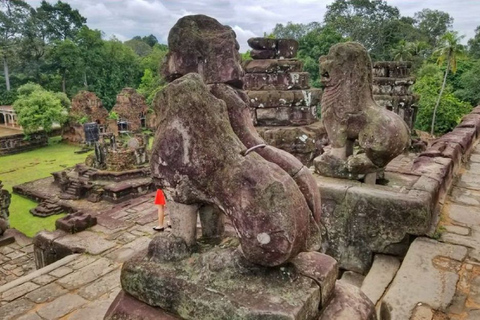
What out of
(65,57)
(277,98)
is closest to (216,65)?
(277,98)

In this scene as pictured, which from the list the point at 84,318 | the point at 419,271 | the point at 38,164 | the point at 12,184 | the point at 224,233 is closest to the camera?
the point at 224,233

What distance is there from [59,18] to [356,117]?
2023 inches

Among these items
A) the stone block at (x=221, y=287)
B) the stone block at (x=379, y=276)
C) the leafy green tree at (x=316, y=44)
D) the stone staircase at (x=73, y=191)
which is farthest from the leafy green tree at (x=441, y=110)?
the stone block at (x=221, y=287)

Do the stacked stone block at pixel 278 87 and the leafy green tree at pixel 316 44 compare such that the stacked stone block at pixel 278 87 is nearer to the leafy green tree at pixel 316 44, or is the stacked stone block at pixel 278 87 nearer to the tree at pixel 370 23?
the leafy green tree at pixel 316 44

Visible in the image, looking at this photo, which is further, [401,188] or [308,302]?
[401,188]

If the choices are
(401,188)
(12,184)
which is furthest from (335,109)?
(12,184)

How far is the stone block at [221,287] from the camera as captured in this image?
1.97 m

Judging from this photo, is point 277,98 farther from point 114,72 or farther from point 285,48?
point 114,72

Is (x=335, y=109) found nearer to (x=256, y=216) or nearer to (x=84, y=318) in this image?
(x=256, y=216)

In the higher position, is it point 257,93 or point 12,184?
point 257,93

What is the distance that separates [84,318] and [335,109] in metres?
3.17

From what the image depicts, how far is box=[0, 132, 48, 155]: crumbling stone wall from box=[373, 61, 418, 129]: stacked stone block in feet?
87.3

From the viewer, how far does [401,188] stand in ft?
13.0

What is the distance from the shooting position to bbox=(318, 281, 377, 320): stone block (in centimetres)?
215
